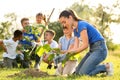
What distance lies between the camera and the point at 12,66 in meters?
10.9

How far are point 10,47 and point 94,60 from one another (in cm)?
386

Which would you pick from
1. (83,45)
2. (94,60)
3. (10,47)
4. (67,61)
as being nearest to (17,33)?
(10,47)

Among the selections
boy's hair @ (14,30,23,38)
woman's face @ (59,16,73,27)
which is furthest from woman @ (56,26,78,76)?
boy's hair @ (14,30,23,38)

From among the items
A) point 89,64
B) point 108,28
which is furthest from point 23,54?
point 108,28

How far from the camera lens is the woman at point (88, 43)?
7145mm

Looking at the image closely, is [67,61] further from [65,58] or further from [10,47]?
[10,47]

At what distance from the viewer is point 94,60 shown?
24.8ft

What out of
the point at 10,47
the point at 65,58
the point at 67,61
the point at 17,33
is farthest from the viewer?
the point at 10,47

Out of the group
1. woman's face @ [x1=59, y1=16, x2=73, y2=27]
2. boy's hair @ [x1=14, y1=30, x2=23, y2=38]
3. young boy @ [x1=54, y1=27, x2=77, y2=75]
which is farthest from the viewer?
boy's hair @ [x1=14, y1=30, x2=23, y2=38]

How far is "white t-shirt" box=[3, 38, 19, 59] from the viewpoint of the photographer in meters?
10.7

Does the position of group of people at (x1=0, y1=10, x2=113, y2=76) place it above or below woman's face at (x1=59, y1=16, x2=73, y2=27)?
below

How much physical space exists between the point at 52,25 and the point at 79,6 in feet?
61.2

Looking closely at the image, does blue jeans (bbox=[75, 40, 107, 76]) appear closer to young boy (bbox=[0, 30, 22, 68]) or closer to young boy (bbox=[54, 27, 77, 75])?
young boy (bbox=[54, 27, 77, 75])

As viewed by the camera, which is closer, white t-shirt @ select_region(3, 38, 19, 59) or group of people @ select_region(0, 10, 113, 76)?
group of people @ select_region(0, 10, 113, 76)
